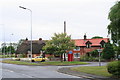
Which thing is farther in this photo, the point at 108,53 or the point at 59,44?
the point at 108,53

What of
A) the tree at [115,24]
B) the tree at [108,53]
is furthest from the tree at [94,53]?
the tree at [115,24]

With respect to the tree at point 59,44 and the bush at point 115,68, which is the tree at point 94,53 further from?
the bush at point 115,68

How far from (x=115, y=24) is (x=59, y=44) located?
1083 inches

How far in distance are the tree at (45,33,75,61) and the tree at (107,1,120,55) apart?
25.5 metres

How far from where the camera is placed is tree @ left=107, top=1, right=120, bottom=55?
15227 mm

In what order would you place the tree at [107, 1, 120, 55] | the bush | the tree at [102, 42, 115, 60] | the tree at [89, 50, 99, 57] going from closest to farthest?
the tree at [107, 1, 120, 55] < the bush < the tree at [102, 42, 115, 60] < the tree at [89, 50, 99, 57]

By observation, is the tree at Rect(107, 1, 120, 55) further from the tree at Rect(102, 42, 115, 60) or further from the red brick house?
the red brick house

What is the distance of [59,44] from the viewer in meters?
42.7

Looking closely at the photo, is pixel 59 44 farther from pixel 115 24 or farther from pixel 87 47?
pixel 115 24

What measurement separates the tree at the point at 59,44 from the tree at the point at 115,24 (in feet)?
83.7

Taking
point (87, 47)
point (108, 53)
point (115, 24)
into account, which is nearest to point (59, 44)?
point (108, 53)

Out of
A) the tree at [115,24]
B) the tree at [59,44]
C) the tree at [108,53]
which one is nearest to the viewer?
the tree at [115,24]

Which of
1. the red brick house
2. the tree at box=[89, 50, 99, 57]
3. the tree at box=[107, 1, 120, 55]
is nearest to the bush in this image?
the tree at box=[107, 1, 120, 55]

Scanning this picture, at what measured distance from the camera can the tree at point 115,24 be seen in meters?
15.2
